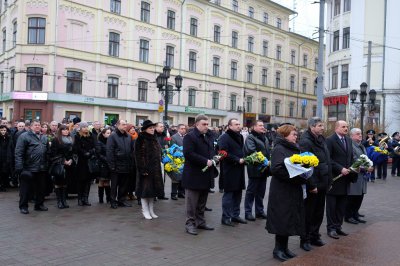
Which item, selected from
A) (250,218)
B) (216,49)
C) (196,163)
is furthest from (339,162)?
(216,49)

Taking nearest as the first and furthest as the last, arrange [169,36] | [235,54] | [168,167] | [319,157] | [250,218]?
[319,157] → [250,218] → [168,167] → [169,36] → [235,54]

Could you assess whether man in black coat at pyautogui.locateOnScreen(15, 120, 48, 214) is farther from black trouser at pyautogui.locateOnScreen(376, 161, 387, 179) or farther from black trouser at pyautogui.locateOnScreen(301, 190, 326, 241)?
black trouser at pyautogui.locateOnScreen(376, 161, 387, 179)

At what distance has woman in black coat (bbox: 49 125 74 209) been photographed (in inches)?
370

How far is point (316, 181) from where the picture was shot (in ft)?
22.1

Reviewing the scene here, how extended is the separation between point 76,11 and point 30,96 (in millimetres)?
7610

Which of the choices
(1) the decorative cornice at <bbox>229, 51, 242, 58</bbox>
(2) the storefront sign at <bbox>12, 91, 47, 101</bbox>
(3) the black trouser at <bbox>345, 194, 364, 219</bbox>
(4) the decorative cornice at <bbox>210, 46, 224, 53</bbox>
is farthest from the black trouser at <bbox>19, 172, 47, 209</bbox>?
(1) the decorative cornice at <bbox>229, 51, 242, 58</bbox>

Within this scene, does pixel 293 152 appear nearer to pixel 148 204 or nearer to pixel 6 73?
pixel 148 204

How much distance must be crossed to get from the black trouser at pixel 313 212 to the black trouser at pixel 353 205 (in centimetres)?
219

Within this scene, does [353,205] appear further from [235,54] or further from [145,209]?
[235,54]

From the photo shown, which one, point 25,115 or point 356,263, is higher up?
point 25,115

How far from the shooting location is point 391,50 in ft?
126

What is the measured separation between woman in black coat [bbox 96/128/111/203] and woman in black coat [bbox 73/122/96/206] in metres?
0.18

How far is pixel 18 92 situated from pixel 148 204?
26.0m

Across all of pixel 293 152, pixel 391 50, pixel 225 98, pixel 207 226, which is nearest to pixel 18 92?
pixel 225 98
